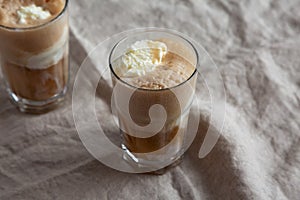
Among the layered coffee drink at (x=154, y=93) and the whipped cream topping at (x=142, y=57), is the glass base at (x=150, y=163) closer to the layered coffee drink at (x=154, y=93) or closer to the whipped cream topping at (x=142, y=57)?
the layered coffee drink at (x=154, y=93)

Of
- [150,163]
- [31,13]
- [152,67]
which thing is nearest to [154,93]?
[152,67]

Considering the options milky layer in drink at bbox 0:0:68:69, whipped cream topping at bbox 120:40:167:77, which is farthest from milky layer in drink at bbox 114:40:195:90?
milky layer in drink at bbox 0:0:68:69

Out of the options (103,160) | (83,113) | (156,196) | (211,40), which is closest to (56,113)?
(83,113)

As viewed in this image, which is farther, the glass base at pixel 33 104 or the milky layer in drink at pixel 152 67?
the glass base at pixel 33 104

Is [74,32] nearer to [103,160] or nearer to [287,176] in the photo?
[103,160]

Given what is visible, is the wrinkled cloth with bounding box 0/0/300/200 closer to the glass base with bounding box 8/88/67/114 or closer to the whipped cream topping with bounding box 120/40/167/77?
the glass base with bounding box 8/88/67/114

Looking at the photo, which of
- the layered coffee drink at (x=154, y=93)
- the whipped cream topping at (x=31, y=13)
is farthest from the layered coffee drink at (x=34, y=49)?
the layered coffee drink at (x=154, y=93)
